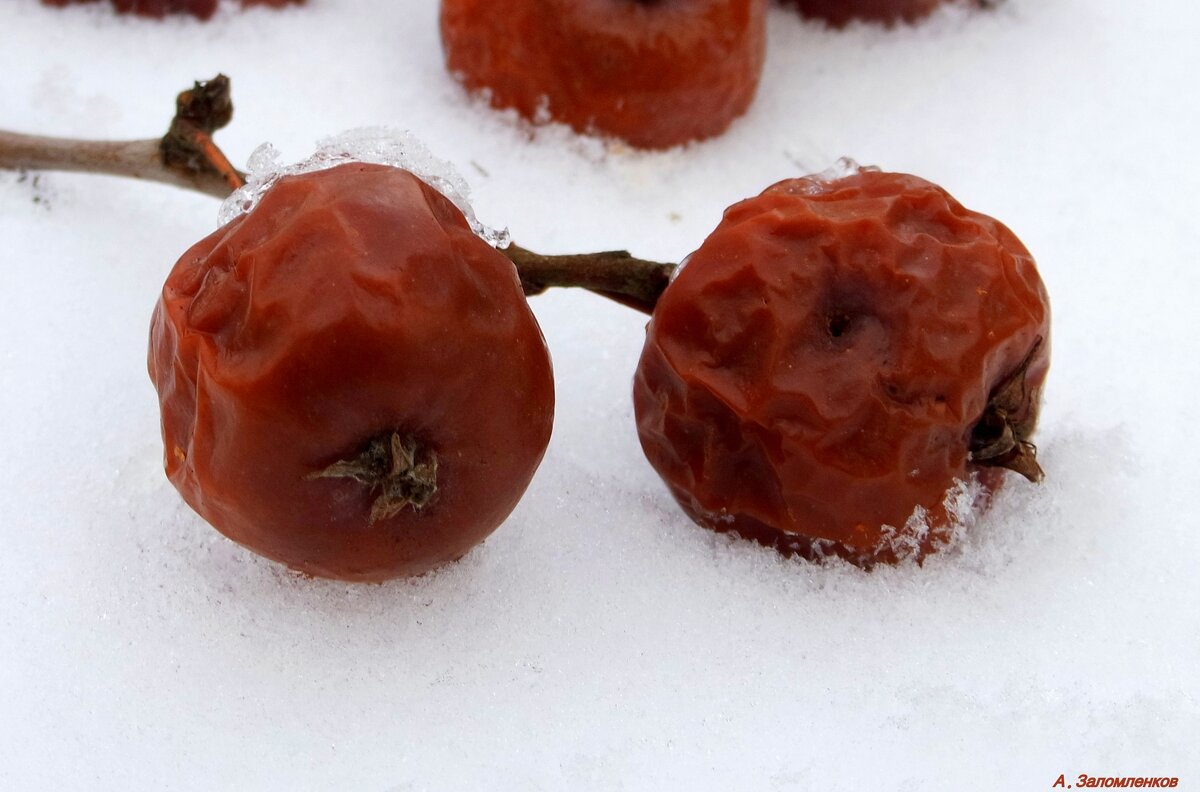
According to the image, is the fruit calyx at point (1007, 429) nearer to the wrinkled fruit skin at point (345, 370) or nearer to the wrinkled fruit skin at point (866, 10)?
the wrinkled fruit skin at point (345, 370)

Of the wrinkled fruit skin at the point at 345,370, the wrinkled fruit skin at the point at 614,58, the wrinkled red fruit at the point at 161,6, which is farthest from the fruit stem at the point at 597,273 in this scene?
the wrinkled red fruit at the point at 161,6

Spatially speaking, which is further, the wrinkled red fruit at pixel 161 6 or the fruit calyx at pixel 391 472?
the wrinkled red fruit at pixel 161 6

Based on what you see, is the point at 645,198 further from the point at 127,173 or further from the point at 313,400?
the point at 313,400

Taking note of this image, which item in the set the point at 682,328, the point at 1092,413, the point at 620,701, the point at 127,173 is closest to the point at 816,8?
the point at 1092,413

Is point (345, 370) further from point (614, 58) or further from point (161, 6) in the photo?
point (161, 6)

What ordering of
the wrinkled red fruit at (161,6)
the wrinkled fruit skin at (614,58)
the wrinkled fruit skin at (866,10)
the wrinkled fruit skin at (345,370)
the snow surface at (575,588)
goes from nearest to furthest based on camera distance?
the wrinkled fruit skin at (345,370) → the snow surface at (575,588) → the wrinkled fruit skin at (614,58) → the wrinkled red fruit at (161,6) → the wrinkled fruit skin at (866,10)

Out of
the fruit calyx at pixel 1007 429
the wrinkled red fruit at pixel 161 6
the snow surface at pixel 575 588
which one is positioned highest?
the fruit calyx at pixel 1007 429
